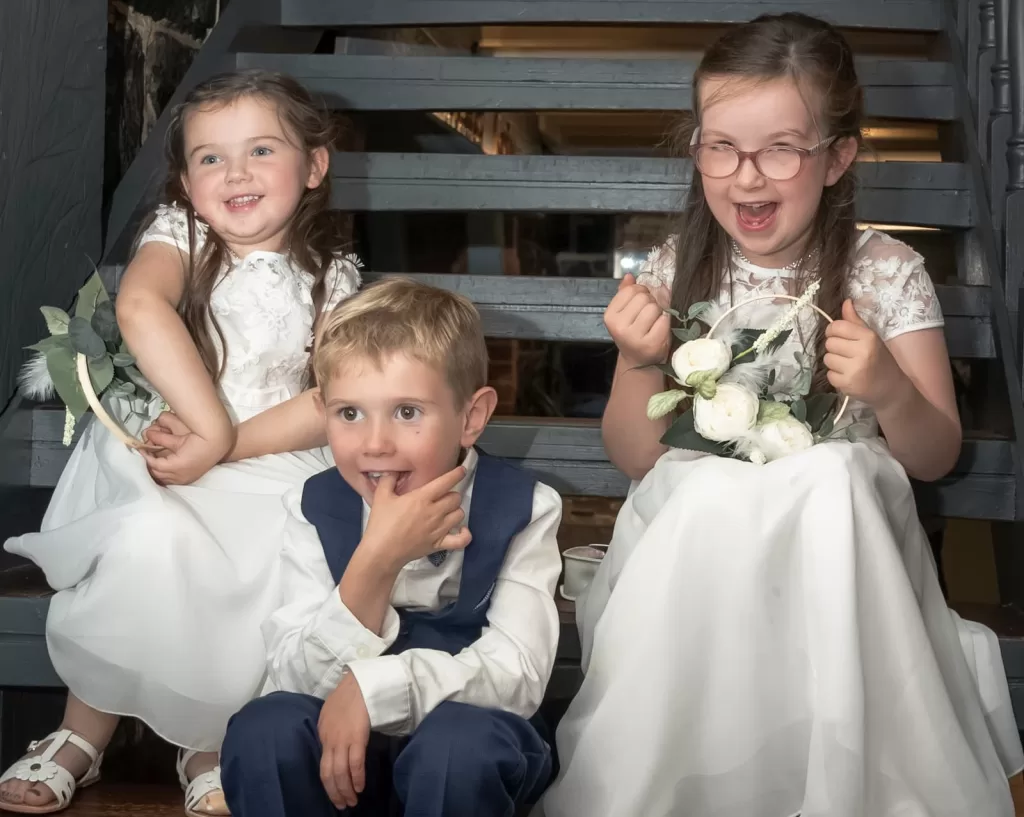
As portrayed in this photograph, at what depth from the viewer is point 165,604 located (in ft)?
6.23

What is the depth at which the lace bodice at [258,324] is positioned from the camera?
222cm

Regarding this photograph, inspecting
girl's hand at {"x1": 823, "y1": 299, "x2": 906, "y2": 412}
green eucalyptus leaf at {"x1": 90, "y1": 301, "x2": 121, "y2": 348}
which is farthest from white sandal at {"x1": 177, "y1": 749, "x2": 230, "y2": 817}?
girl's hand at {"x1": 823, "y1": 299, "x2": 906, "y2": 412}

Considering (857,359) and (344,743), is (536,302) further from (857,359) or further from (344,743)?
(344,743)

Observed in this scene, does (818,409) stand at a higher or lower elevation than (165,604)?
higher

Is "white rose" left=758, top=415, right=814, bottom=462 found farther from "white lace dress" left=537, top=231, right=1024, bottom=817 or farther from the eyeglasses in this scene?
the eyeglasses

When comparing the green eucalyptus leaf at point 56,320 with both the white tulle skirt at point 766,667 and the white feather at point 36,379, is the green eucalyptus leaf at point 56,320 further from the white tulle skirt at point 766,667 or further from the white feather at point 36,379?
the white tulle skirt at point 766,667

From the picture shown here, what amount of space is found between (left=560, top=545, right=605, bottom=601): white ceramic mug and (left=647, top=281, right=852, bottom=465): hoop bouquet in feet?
1.24

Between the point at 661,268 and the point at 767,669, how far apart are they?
87cm

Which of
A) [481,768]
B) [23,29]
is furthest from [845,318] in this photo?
[23,29]

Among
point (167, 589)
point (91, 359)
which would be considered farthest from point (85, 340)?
point (167, 589)

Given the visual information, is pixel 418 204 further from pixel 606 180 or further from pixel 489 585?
pixel 489 585

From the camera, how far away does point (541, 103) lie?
2984 mm

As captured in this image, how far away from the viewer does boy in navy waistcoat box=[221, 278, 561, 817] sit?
152cm

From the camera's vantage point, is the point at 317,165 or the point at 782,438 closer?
the point at 782,438
